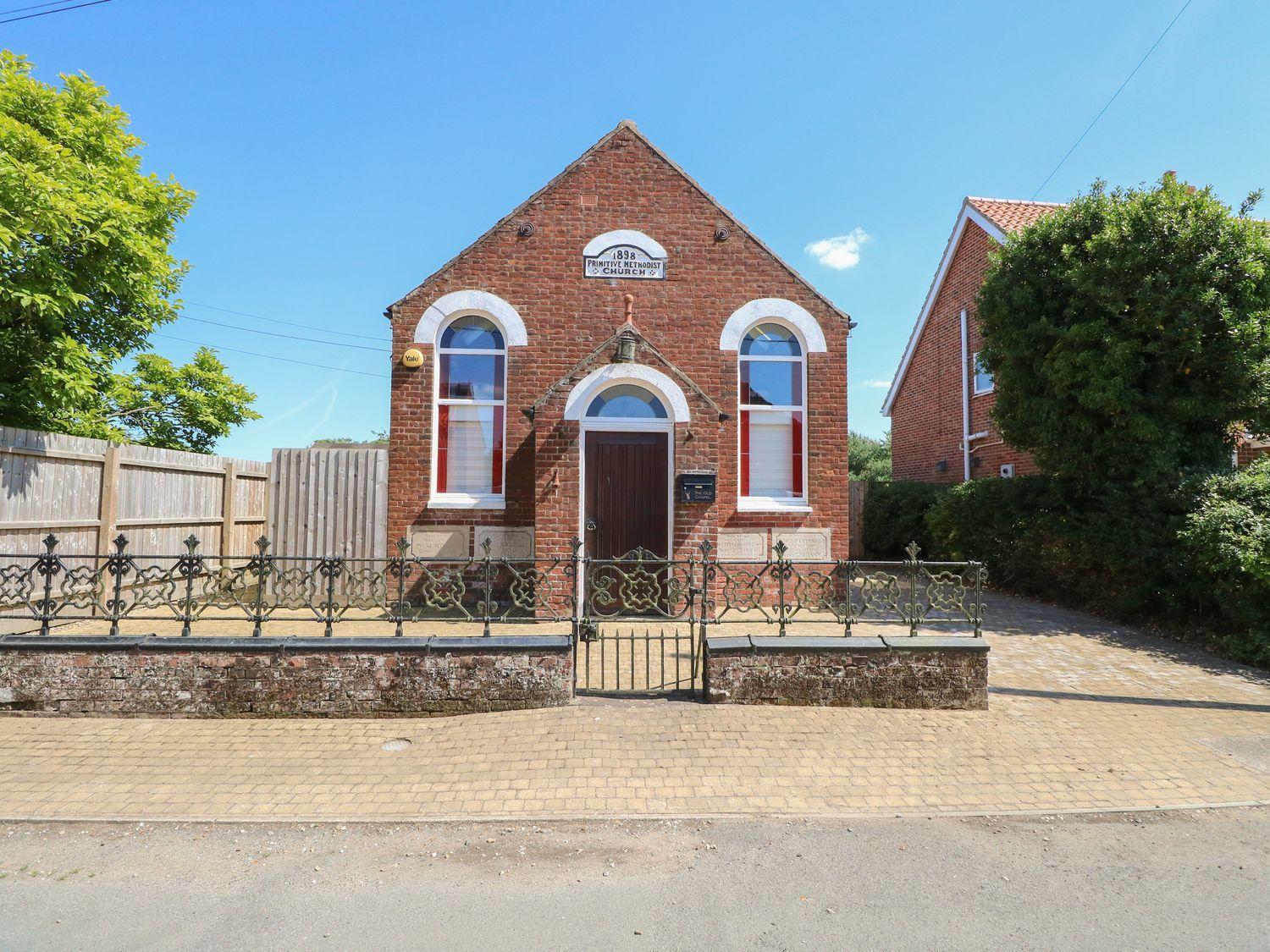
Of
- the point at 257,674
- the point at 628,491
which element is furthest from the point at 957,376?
the point at 257,674

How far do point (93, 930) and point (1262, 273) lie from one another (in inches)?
499

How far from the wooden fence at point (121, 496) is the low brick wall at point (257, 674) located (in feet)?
5.65

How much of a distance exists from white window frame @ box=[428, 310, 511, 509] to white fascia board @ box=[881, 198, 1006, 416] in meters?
11.9

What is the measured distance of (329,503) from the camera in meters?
10.2

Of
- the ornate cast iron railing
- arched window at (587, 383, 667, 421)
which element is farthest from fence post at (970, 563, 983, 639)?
arched window at (587, 383, 667, 421)

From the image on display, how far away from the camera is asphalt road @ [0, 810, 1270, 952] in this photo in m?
2.86

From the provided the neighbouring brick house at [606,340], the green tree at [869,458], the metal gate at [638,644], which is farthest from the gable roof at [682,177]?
the green tree at [869,458]

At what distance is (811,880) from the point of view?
3.27 metres

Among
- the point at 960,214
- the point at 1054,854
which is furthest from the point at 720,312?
the point at 960,214

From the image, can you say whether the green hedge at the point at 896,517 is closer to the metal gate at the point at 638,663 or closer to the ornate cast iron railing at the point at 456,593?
the ornate cast iron railing at the point at 456,593

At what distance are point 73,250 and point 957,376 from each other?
1761cm

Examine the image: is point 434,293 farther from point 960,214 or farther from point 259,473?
point 960,214

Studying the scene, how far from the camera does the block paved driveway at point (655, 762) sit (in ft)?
13.3

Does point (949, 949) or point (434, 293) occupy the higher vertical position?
point (434, 293)
